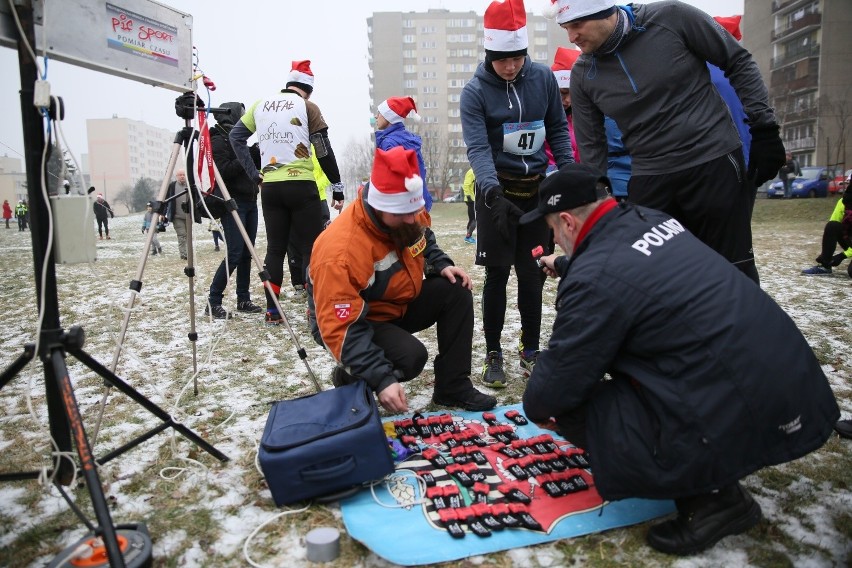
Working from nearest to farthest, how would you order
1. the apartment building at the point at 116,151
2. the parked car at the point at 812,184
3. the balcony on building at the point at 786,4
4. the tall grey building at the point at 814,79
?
1. the parked car at the point at 812,184
2. the tall grey building at the point at 814,79
3. the balcony on building at the point at 786,4
4. the apartment building at the point at 116,151

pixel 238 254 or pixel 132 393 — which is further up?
pixel 238 254

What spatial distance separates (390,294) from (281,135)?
8.68 feet

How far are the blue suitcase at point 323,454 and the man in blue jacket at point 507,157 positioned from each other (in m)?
1.46

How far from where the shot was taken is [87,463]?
1833 millimetres

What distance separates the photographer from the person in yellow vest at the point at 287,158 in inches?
196

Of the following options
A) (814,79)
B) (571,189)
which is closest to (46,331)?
(571,189)

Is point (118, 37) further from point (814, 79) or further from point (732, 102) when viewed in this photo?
point (814, 79)

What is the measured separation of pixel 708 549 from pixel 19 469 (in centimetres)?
299

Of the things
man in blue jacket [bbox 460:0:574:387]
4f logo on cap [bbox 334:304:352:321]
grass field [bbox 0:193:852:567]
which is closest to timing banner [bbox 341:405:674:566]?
grass field [bbox 0:193:852:567]

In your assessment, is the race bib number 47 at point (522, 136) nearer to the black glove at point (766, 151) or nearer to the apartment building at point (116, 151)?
the black glove at point (766, 151)

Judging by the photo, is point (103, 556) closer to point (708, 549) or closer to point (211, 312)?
point (708, 549)

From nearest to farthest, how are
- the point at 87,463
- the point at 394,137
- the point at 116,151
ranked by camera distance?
the point at 87,463 < the point at 394,137 < the point at 116,151

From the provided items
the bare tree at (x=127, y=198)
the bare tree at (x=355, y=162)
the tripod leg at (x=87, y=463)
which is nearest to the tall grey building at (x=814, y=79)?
Answer: the bare tree at (x=355, y=162)

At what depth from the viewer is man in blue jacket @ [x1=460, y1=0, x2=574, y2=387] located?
3510 millimetres
